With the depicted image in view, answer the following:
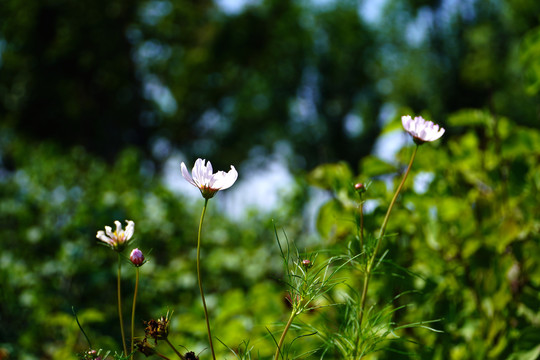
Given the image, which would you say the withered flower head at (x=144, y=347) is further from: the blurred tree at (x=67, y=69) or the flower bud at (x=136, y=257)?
the blurred tree at (x=67, y=69)

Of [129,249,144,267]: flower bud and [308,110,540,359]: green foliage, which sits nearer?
[129,249,144,267]: flower bud

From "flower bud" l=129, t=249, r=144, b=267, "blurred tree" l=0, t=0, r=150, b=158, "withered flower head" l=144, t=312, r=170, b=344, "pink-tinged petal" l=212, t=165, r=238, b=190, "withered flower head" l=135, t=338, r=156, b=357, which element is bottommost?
"withered flower head" l=135, t=338, r=156, b=357

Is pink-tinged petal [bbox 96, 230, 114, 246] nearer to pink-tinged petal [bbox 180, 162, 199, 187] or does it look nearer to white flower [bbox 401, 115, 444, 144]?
pink-tinged petal [bbox 180, 162, 199, 187]

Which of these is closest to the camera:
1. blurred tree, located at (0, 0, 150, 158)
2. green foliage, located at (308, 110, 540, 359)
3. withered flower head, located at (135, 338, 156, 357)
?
withered flower head, located at (135, 338, 156, 357)

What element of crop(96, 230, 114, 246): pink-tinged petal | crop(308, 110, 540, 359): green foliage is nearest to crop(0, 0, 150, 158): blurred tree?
crop(308, 110, 540, 359): green foliage

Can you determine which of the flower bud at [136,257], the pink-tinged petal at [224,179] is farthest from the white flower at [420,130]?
the flower bud at [136,257]

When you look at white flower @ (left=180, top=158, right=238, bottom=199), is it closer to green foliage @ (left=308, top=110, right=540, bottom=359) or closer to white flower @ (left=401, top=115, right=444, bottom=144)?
white flower @ (left=401, top=115, right=444, bottom=144)

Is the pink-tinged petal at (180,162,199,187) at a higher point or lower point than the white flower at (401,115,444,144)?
higher

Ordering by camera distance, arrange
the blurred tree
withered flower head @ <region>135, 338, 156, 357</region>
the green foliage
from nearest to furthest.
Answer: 1. withered flower head @ <region>135, 338, 156, 357</region>
2. the green foliage
3. the blurred tree

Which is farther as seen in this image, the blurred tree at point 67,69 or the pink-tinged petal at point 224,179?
the blurred tree at point 67,69

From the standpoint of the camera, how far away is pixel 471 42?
74.0 feet

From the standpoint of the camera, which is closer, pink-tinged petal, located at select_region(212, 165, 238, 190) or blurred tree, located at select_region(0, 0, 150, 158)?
pink-tinged petal, located at select_region(212, 165, 238, 190)

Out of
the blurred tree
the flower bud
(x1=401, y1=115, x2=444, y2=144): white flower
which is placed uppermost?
the blurred tree

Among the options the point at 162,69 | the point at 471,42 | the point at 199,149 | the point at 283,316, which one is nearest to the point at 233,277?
the point at 283,316
